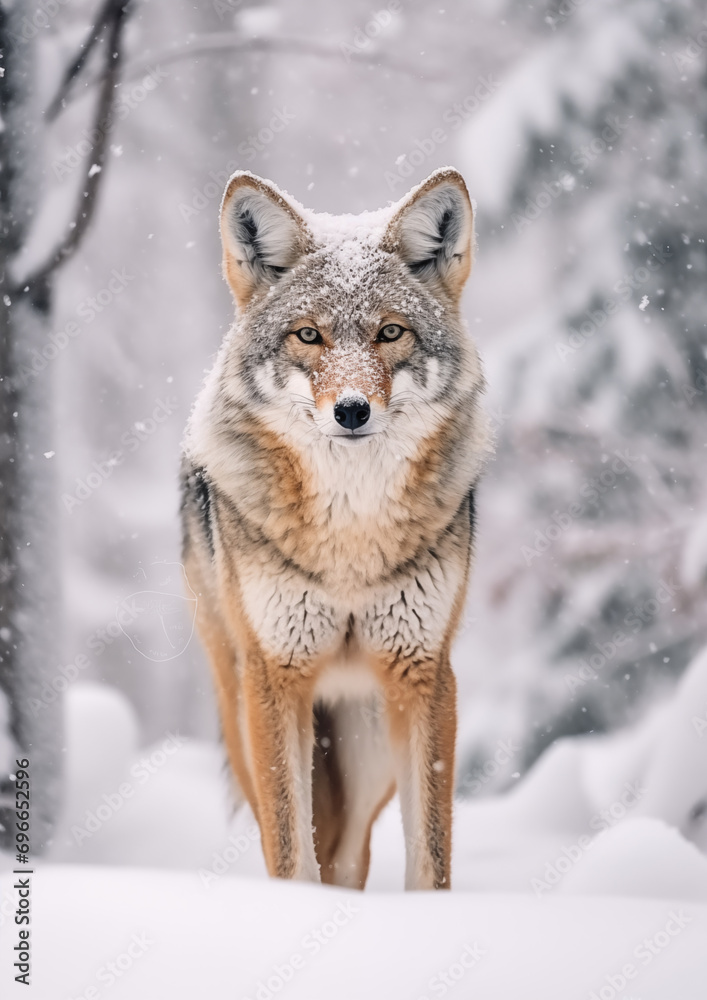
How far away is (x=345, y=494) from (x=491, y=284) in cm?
410

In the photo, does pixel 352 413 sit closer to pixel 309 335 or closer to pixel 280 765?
pixel 309 335

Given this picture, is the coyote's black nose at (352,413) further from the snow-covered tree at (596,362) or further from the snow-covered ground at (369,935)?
the snow-covered tree at (596,362)

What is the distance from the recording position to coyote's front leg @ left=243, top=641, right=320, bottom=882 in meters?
3.15

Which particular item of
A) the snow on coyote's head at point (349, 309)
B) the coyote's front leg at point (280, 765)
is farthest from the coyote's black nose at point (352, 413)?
the coyote's front leg at point (280, 765)

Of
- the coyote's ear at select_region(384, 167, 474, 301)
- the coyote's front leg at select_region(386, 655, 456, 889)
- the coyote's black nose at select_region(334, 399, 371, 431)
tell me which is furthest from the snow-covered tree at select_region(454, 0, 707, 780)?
the coyote's black nose at select_region(334, 399, 371, 431)

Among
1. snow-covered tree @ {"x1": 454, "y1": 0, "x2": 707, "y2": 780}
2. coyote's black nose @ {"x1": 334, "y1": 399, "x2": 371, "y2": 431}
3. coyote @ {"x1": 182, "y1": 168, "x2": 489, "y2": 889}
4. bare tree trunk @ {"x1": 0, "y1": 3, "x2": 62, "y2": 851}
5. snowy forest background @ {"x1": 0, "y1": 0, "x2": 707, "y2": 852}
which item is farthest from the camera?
snow-covered tree @ {"x1": 454, "y1": 0, "x2": 707, "y2": 780}

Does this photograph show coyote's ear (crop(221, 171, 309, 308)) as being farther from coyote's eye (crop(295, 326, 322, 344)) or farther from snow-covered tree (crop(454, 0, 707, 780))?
snow-covered tree (crop(454, 0, 707, 780))

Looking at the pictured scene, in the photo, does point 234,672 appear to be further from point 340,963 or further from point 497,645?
point 497,645

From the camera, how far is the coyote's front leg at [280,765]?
3150 mm

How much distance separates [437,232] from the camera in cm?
329

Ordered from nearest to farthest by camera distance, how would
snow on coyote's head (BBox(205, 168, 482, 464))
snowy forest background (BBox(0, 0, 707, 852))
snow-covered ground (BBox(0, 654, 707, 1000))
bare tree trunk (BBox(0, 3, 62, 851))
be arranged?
snow-covered ground (BBox(0, 654, 707, 1000))
snow on coyote's head (BBox(205, 168, 482, 464))
bare tree trunk (BBox(0, 3, 62, 851))
snowy forest background (BBox(0, 0, 707, 852))

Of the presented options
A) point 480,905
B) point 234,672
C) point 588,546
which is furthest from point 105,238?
point 480,905

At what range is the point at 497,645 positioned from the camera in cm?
729

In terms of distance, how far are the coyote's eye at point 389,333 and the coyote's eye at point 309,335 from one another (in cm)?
22
